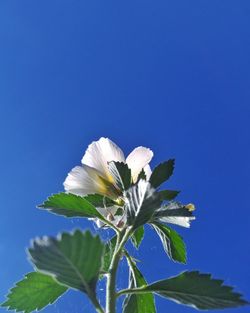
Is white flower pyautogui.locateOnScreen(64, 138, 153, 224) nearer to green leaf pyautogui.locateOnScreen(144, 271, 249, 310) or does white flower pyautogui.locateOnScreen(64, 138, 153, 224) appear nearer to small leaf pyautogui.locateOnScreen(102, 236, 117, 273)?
small leaf pyautogui.locateOnScreen(102, 236, 117, 273)

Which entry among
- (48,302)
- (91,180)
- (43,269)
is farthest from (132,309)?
(43,269)

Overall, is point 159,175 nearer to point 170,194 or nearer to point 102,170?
point 170,194

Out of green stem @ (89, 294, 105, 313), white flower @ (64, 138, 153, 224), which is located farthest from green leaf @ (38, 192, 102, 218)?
green stem @ (89, 294, 105, 313)

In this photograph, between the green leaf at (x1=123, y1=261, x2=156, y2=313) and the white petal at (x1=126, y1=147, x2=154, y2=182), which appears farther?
the white petal at (x1=126, y1=147, x2=154, y2=182)

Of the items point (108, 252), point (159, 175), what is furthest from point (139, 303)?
point (159, 175)

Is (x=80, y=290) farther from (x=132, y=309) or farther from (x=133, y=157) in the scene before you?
(x=133, y=157)

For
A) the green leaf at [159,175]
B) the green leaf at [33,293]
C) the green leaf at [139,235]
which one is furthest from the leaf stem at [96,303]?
the green leaf at [139,235]
